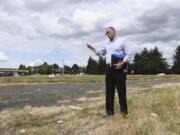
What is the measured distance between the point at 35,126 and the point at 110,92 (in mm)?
2059

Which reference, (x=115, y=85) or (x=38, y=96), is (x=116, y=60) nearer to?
(x=115, y=85)

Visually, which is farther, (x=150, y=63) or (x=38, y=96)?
(x=150, y=63)

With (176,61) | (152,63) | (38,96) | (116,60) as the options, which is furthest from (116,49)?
(176,61)

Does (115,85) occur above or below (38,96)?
above

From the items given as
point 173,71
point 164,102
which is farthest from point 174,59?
point 164,102

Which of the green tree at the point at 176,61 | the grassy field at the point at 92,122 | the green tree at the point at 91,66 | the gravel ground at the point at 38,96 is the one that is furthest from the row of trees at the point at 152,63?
the grassy field at the point at 92,122

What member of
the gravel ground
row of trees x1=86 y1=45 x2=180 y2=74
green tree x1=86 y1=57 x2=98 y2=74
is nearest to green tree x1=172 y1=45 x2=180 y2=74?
row of trees x1=86 y1=45 x2=180 y2=74

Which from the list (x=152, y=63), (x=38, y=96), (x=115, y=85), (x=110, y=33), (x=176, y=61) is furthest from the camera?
(x=176, y=61)

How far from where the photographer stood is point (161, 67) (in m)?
135

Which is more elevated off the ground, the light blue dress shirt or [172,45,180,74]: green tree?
[172,45,180,74]: green tree

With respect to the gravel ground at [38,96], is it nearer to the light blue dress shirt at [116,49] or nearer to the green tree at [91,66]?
the light blue dress shirt at [116,49]

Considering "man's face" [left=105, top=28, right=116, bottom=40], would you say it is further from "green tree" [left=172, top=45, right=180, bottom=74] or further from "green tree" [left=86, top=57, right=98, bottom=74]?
"green tree" [left=86, top=57, right=98, bottom=74]

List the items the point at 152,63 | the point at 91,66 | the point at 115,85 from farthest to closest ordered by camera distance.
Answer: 1. the point at 91,66
2. the point at 152,63
3. the point at 115,85

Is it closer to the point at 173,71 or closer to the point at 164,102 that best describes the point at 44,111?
the point at 164,102
